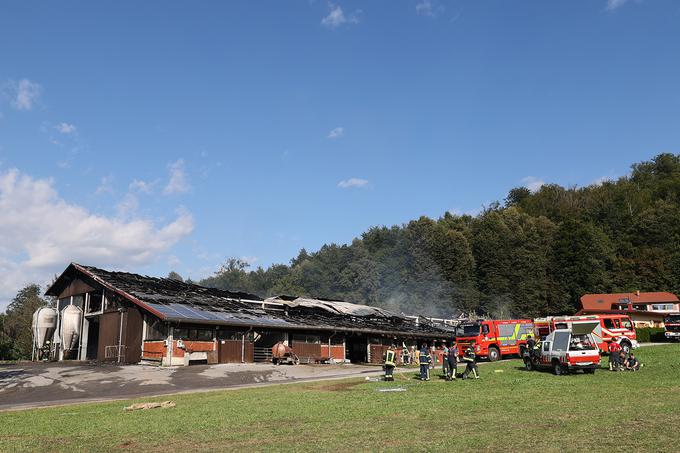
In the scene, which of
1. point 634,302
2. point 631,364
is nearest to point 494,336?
point 631,364

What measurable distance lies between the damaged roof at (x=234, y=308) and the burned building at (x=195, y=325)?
0.08 metres

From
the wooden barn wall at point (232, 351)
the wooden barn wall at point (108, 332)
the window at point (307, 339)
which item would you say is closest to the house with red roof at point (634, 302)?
the window at point (307, 339)

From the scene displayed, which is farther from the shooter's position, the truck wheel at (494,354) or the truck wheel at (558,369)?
the truck wheel at (494,354)

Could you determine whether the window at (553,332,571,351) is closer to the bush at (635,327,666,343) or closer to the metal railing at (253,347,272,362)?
the metal railing at (253,347,272,362)

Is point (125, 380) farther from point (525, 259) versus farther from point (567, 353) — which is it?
point (525, 259)

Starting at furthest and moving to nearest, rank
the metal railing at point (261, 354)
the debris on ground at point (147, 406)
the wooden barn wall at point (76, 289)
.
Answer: the wooden barn wall at point (76, 289) < the metal railing at point (261, 354) < the debris on ground at point (147, 406)

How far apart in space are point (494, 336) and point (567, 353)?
12682 millimetres

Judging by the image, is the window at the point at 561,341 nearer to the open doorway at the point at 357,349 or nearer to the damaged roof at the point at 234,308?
the damaged roof at the point at 234,308

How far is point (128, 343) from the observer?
38.3 meters

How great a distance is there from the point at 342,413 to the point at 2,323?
316ft

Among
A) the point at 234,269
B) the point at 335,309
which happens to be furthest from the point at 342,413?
the point at 234,269

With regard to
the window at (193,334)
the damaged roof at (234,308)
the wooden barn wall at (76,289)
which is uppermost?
the wooden barn wall at (76,289)

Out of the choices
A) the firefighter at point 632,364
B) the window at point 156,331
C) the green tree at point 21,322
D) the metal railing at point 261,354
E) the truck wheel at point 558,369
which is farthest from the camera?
the green tree at point 21,322

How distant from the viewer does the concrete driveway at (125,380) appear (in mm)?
24031
